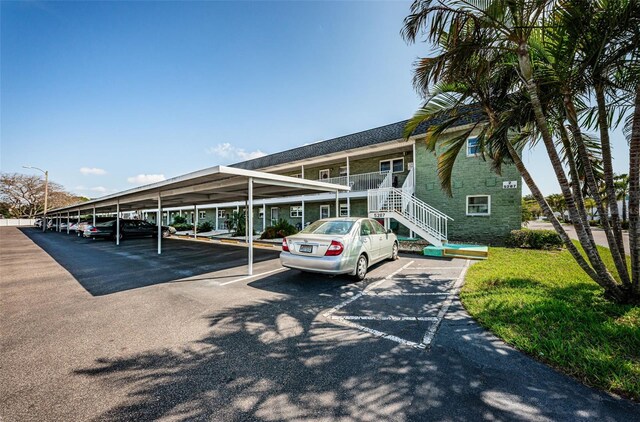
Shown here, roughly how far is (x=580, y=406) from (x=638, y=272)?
134 inches

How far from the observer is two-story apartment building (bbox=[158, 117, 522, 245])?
11.8 meters

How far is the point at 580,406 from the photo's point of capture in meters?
2.21

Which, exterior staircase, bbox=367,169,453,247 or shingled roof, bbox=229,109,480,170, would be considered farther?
shingled roof, bbox=229,109,480,170

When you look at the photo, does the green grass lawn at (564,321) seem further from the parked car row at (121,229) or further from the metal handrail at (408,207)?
the parked car row at (121,229)

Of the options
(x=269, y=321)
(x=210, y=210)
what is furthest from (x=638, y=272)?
(x=210, y=210)

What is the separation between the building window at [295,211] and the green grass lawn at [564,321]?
14.8 meters

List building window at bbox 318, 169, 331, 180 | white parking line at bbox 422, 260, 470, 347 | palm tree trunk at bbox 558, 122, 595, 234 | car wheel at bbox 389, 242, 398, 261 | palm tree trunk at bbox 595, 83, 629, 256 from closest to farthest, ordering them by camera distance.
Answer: white parking line at bbox 422, 260, 470, 347
palm tree trunk at bbox 595, 83, 629, 256
palm tree trunk at bbox 558, 122, 595, 234
car wheel at bbox 389, 242, 398, 261
building window at bbox 318, 169, 331, 180

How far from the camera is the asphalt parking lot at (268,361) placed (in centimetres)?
219

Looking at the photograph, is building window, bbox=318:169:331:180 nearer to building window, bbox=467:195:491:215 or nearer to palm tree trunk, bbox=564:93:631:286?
building window, bbox=467:195:491:215

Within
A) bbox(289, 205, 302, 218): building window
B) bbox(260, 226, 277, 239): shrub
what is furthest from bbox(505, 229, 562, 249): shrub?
bbox(289, 205, 302, 218): building window

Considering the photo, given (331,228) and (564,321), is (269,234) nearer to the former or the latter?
(331,228)

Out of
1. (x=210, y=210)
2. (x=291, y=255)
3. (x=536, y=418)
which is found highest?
(x=210, y=210)

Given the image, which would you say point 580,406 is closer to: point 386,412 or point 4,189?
point 386,412

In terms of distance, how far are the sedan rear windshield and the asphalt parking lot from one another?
4.76ft
